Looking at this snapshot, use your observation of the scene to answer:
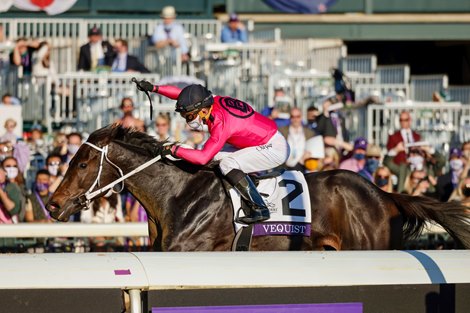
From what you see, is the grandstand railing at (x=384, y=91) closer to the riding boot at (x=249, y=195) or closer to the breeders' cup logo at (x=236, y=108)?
the breeders' cup logo at (x=236, y=108)

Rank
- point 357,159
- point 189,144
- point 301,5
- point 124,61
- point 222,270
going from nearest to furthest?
point 222,270 < point 189,144 < point 357,159 < point 124,61 < point 301,5

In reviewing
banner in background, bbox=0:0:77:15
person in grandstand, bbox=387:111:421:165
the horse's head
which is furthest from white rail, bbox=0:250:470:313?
banner in background, bbox=0:0:77:15

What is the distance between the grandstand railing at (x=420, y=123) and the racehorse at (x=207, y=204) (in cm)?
609

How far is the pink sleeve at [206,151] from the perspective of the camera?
7.46 metres

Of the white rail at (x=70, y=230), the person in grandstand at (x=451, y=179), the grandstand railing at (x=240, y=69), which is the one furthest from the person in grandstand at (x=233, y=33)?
the white rail at (x=70, y=230)

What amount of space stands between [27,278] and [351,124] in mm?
10664

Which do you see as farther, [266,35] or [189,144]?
[266,35]

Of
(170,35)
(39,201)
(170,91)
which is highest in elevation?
(170,35)

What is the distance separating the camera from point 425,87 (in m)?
16.4

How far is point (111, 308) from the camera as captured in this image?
433 centimetres

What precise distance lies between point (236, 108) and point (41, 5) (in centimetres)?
993

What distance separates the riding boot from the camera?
7562 millimetres

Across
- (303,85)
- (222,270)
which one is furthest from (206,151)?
(303,85)

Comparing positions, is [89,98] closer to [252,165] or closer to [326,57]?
[326,57]
